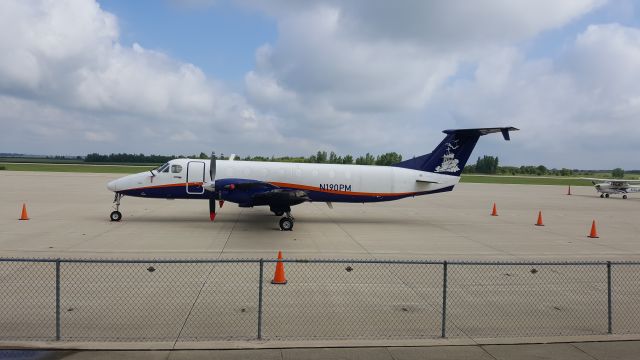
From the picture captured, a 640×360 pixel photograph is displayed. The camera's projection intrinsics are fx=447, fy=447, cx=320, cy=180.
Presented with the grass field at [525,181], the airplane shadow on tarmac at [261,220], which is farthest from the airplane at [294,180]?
the grass field at [525,181]

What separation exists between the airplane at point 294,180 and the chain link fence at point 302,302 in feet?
21.9

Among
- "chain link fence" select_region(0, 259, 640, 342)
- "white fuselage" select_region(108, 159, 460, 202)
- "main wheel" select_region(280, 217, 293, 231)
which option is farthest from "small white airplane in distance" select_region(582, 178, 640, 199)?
"main wheel" select_region(280, 217, 293, 231)

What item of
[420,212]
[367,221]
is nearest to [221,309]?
[367,221]

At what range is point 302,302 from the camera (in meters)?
8.52

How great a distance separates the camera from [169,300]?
8352mm

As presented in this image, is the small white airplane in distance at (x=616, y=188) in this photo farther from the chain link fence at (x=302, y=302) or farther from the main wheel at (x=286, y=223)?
the main wheel at (x=286, y=223)

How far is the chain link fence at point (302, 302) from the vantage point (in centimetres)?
689

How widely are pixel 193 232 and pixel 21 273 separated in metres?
7.05

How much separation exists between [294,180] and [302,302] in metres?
11.7

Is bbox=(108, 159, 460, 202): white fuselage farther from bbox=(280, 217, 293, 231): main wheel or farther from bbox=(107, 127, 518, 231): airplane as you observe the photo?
bbox=(280, 217, 293, 231): main wheel

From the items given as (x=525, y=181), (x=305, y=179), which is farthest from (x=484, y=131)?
(x=525, y=181)

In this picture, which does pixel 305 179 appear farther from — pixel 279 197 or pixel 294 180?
pixel 279 197

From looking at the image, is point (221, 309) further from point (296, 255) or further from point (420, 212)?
point (420, 212)

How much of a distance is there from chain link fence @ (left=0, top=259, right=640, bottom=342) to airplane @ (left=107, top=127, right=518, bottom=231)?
6.66 m
